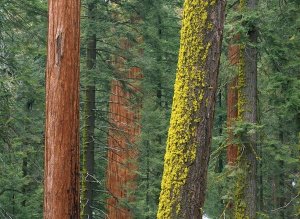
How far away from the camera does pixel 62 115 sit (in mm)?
6492

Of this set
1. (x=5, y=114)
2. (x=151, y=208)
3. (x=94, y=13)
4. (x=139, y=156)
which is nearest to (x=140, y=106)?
(x=139, y=156)

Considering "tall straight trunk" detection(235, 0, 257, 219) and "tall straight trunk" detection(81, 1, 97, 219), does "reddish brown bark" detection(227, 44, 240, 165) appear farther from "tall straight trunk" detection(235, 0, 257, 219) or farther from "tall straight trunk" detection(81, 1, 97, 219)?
"tall straight trunk" detection(81, 1, 97, 219)

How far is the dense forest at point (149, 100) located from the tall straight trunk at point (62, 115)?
0.01 metres

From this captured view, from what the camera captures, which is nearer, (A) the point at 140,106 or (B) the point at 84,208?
(B) the point at 84,208

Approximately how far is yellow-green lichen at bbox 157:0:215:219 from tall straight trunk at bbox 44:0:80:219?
2187 millimetres

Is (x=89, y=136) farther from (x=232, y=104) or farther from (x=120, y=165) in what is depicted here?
(x=120, y=165)

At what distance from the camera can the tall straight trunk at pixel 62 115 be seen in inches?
254

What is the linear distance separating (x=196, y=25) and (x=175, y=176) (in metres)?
1.31

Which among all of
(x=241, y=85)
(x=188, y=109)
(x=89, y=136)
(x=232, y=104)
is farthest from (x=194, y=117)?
(x=89, y=136)

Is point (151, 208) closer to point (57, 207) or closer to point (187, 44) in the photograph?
point (57, 207)

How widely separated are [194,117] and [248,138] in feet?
20.8

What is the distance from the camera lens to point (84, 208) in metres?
12.6

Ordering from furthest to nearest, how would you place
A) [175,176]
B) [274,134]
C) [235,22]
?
1. [274,134]
2. [235,22]
3. [175,176]

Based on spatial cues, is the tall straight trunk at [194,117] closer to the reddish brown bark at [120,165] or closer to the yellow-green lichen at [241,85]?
the yellow-green lichen at [241,85]
